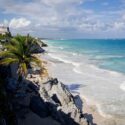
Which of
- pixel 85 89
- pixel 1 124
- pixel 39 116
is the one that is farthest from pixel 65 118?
pixel 85 89

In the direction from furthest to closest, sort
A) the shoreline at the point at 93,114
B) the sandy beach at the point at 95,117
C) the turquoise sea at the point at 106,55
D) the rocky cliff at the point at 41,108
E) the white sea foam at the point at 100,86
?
the turquoise sea at the point at 106,55
the white sea foam at the point at 100,86
the shoreline at the point at 93,114
the sandy beach at the point at 95,117
the rocky cliff at the point at 41,108

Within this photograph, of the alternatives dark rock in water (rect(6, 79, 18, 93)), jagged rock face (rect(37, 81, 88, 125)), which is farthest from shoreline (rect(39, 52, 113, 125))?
dark rock in water (rect(6, 79, 18, 93))

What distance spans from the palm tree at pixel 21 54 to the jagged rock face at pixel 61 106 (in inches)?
71.2

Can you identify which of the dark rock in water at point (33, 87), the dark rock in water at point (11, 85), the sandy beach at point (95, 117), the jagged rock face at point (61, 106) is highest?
the dark rock in water at point (11, 85)

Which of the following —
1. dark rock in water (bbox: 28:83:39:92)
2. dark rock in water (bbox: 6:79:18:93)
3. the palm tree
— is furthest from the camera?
dark rock in water (bbox: 28:83:39:92)

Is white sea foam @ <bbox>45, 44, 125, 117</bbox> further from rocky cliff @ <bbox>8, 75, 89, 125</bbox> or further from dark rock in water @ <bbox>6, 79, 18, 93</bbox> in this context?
dark rock in water @ <bbox>6, 79, 18, 93</bbox>

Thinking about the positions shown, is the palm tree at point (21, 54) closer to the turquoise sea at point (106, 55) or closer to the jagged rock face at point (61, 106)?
the jagged rock face at point (61, 106)

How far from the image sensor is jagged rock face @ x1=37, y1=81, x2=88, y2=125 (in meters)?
17.6

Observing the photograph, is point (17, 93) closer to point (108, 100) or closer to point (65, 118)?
point (65, 118)

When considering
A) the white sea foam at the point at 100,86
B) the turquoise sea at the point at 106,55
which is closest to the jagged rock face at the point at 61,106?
the white sea foam at the point at 100,86

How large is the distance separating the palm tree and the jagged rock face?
1809 millimetres

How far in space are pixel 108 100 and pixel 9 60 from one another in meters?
11.1

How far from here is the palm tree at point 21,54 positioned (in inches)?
709

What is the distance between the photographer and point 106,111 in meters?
22.7
